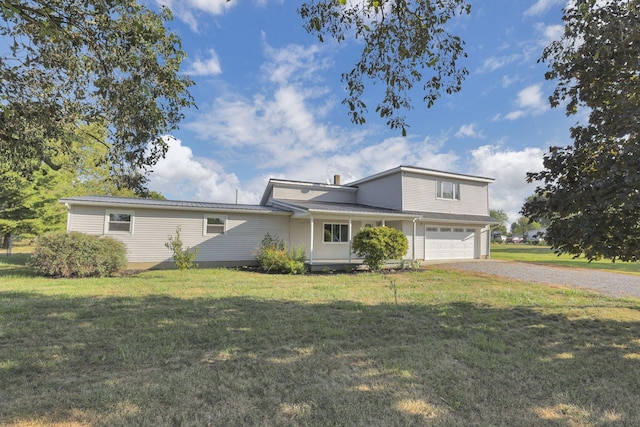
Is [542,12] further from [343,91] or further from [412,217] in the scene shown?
[412,217]

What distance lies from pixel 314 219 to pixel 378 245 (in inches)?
167

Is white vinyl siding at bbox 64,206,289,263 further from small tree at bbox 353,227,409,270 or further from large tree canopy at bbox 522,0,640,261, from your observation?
large tree canopy at bbox 522,0,640,261

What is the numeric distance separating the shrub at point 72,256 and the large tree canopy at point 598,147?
41.4ft

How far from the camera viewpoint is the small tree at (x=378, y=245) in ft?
46.6

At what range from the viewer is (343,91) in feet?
17.7

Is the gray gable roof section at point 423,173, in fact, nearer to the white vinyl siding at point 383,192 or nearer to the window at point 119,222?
the white vinyl siding at point 383,192

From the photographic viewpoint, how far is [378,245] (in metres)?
14.1

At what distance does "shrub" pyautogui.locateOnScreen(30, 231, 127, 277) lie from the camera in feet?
35.4

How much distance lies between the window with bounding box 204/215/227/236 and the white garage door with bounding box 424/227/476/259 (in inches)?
449

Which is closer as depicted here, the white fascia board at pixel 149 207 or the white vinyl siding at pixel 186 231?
the white fascia board at pixel 149 207

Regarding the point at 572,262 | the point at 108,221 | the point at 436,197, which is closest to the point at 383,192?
the point at 436,197

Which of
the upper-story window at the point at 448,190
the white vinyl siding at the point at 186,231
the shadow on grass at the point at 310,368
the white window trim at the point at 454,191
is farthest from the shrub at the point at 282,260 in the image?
the upper-story window at the point at 448,190

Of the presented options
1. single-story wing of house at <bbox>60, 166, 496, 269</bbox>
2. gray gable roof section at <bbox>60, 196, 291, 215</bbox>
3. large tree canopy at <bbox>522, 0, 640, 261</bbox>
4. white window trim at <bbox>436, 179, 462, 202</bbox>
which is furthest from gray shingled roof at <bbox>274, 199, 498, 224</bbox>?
large tree canopy at <bbox>522, 0, 640, 261</bbox>

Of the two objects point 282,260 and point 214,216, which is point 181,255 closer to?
point 214,216
